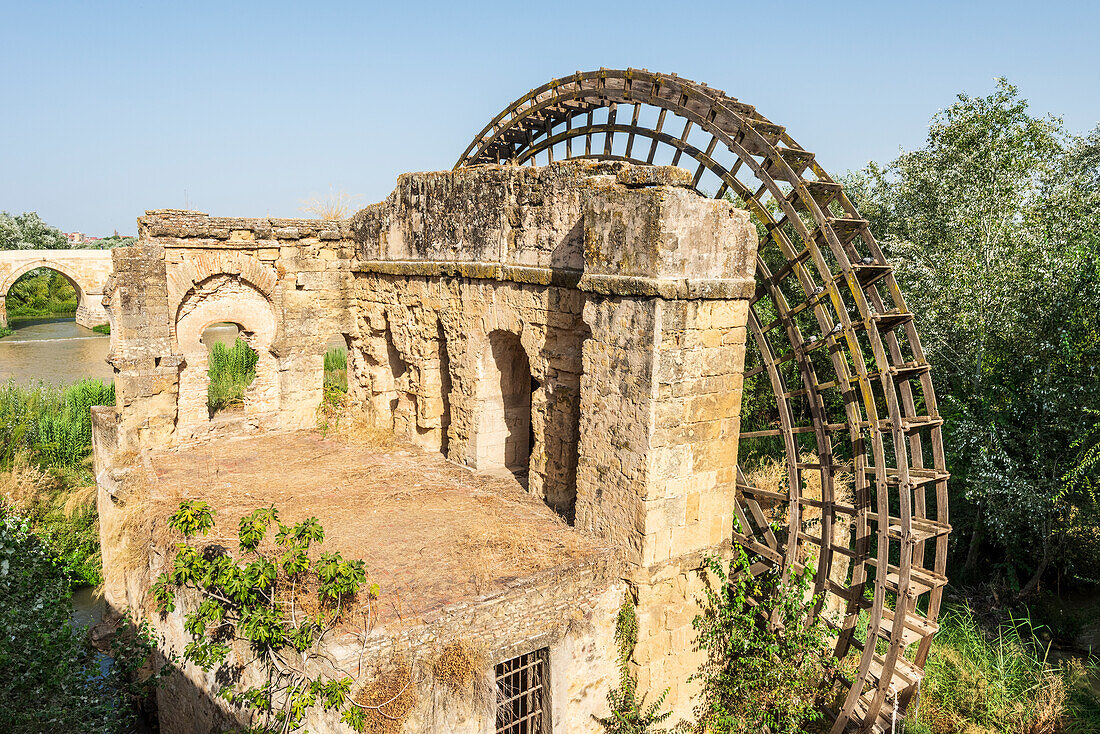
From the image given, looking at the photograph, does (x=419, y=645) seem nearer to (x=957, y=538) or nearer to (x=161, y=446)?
(x=161, y=446)

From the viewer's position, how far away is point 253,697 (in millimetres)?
5227

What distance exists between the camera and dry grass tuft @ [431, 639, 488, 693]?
16.9 feet

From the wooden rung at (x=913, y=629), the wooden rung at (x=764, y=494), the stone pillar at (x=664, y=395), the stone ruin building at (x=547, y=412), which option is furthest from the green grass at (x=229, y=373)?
the wooden rung at (x=913, y=629)

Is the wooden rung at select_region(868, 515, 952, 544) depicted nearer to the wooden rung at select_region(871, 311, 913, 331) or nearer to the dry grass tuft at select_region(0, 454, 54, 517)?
the wooden rung at select_region(871, 311, 913, 331)

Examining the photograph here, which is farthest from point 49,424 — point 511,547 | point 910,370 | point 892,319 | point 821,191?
point 910,370

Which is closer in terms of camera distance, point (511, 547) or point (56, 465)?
point (511, 547)

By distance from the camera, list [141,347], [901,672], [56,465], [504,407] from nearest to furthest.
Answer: [901,672] < [504,407] < [141,347] < [56,465]

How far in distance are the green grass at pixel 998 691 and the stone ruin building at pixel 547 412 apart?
0.61 m

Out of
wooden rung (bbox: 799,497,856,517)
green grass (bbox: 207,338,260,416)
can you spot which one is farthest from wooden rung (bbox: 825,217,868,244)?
green grass (bbox: 207,338,260,416)

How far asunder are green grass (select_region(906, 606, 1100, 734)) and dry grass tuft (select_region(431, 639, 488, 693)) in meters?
4.39

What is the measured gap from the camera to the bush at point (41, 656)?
5.50 meters

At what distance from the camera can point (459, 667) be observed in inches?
204

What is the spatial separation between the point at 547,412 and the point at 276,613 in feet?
10.8

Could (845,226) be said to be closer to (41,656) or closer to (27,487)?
(41,656)
